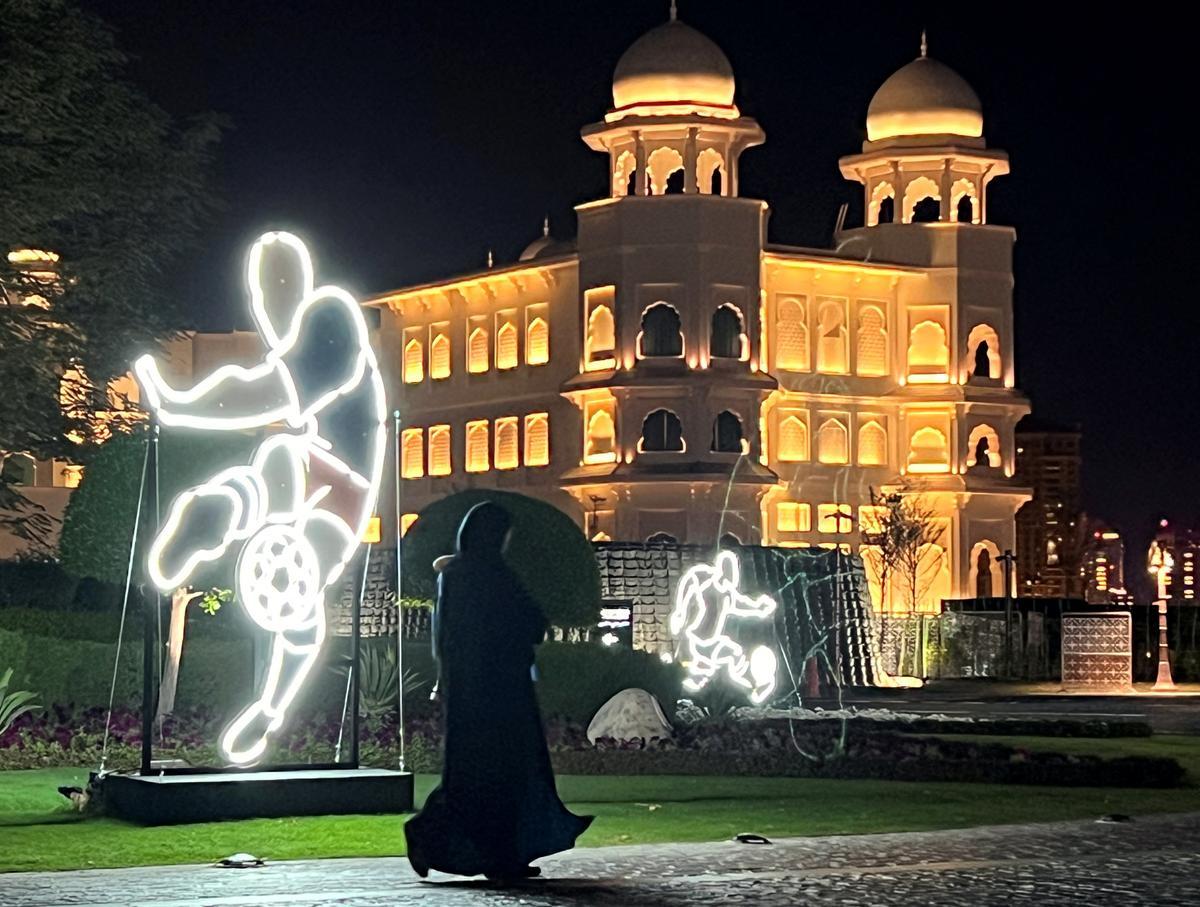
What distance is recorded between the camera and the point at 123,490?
90.3 ft

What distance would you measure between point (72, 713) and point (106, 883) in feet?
37.9

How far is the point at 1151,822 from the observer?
1617cm

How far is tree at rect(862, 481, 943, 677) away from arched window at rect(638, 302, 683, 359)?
7.56m

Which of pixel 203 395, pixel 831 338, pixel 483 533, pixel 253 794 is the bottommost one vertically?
pixel 253 794

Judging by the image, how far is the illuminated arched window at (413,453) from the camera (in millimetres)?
76500

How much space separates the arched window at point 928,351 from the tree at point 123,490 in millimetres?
45518

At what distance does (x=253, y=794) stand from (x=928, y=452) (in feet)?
186

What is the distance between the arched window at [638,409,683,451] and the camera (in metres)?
64.9

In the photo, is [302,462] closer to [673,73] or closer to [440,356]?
[673,73]

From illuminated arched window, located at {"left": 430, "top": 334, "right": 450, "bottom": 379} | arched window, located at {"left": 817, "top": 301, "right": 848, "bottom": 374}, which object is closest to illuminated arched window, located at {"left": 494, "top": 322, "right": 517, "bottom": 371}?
illuminated arched window, located at {"left": 430, "top": 334, "right": 450, "bottom": 379}

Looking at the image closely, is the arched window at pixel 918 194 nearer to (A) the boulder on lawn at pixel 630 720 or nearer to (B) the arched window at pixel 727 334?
(B) the arched window at pixel 727 334

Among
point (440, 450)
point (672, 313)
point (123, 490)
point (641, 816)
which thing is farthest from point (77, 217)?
point (440, 450)

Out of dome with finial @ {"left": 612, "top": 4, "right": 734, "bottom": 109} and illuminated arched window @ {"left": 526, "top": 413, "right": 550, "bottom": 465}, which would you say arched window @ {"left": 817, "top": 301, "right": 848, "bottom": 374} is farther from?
illuminated arched window @ {"left": 526, "top": 413, "right": 550, "bottom": 465}

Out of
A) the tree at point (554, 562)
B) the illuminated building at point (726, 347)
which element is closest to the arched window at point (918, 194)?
the illuminated building at point (726, 347)
